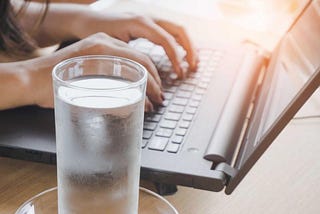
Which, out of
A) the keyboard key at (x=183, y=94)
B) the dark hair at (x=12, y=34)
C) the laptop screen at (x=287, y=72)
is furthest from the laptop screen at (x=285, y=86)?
the dark hair at (x=12, y=34)

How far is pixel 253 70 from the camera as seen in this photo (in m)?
1.00

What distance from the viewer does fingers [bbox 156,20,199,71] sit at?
986 mm

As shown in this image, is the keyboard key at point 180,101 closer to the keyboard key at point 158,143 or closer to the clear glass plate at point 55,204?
the keyboard key at point 158,143

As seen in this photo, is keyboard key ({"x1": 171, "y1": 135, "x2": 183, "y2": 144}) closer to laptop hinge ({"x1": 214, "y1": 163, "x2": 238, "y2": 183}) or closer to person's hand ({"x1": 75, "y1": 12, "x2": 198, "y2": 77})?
laptop hinge ({"x1": 214, "y1": 163, "x2": 238, "y2": 183})

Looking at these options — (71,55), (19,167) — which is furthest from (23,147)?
(71,55)

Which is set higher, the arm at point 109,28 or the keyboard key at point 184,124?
the keyboard key at point 184,124

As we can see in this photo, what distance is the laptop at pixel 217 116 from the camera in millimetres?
659

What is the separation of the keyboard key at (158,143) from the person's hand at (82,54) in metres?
0.08

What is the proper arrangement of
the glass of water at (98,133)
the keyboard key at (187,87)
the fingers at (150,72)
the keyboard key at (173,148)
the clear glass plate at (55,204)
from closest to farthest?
the glass of water at (98,133) < the clear glass plate at (55,204) < the keyboard key at (173,148) < the fingers at (150,72) < the keyboard key at (187,87)

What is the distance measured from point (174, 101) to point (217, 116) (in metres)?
0.08

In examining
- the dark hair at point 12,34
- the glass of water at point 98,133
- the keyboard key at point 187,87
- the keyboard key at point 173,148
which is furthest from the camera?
the dark hair at point 12,34

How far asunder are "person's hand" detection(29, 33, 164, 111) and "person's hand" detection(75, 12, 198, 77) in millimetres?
123

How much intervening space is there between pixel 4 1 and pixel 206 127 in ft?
1.66

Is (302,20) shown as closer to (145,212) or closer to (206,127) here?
(206,127)
